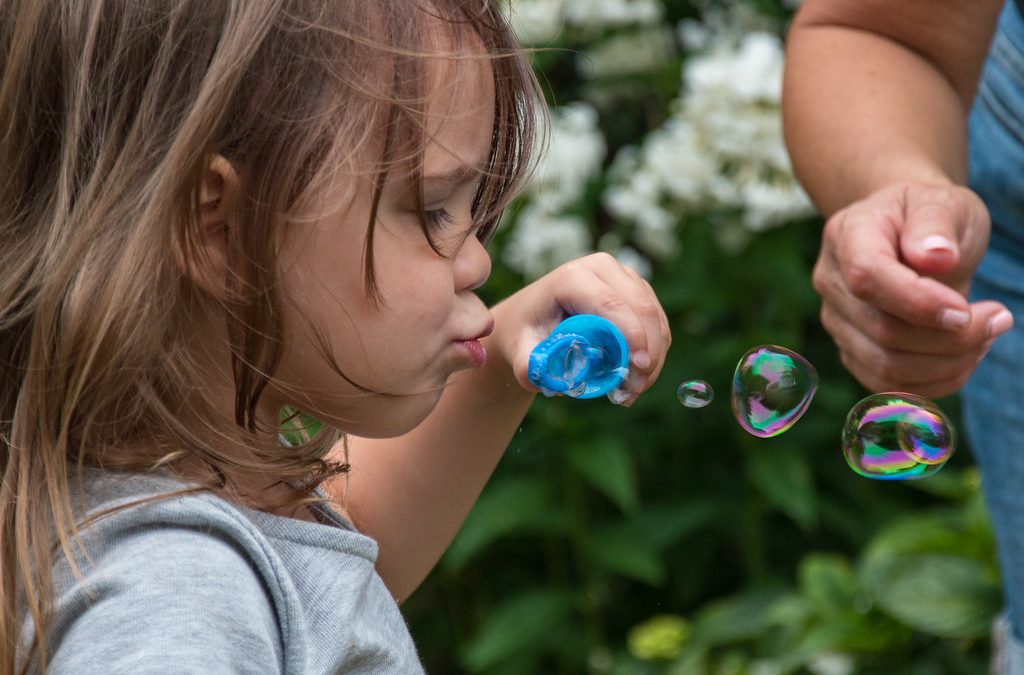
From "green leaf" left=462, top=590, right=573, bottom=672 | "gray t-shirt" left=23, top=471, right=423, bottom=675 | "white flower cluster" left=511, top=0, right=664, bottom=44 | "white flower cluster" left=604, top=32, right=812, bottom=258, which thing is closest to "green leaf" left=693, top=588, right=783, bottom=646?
"green leaf" left=462, top=590, right=573, bottom=672

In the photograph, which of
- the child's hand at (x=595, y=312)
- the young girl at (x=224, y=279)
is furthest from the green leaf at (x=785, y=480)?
the young girl at (x=224, y=279)

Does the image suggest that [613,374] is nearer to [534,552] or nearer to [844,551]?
[534,552]

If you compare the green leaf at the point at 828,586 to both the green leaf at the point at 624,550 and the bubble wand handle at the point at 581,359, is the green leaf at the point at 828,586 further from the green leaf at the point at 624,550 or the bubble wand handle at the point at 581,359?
the bubble wand handle at the point at 581,359

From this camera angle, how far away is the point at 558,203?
2330mm

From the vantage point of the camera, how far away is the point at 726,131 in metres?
2.27

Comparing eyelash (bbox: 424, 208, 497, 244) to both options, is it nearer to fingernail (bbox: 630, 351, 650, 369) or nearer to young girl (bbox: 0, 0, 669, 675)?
young girl (bbox: 0, 0, 669, 675)

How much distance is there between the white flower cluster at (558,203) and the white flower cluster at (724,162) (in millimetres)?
86

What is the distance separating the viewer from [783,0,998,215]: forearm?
1.53 meters

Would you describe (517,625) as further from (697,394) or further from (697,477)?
(697,394)

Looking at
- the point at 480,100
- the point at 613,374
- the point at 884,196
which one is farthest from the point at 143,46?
the point at 884,196

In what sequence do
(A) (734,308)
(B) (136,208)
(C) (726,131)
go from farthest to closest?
(A) (734,308), (C) (726,131), (B) (136,208)

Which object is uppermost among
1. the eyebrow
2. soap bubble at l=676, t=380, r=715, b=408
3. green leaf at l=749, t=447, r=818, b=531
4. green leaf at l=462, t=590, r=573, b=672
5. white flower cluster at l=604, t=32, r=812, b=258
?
the eyebrow

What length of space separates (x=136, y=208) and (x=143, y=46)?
12cm

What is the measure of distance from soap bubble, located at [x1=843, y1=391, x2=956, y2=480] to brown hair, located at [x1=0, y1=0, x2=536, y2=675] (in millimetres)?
592
